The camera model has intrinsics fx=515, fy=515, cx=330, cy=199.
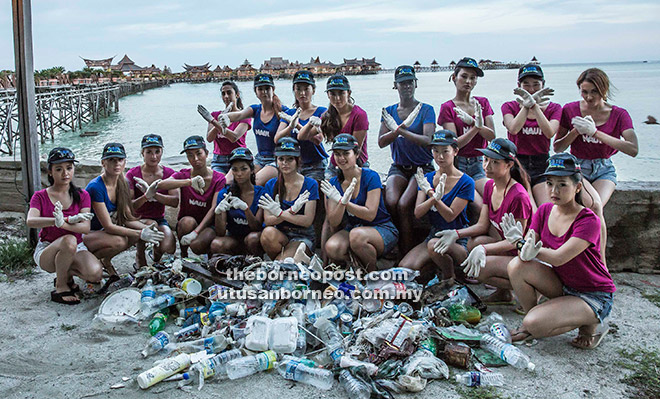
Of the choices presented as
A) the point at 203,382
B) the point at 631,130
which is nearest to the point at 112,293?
the point at 203,382

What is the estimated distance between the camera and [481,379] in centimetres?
335

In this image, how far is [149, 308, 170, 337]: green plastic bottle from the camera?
4062 millimetres

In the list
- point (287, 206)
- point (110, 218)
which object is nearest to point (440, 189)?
point (287, 206)

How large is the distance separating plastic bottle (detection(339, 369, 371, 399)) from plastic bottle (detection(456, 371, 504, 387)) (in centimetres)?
64

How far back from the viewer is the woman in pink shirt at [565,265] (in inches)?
143

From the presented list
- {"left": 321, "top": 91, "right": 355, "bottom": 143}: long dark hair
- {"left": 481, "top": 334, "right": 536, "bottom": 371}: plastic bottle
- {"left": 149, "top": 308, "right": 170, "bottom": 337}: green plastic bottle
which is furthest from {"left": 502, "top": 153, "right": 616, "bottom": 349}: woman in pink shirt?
{"left": 149, "top": 308, "right": 170, "bottom": 337}: green plastic bottle

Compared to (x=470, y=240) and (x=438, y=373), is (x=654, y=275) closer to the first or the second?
(x=470, y=240)

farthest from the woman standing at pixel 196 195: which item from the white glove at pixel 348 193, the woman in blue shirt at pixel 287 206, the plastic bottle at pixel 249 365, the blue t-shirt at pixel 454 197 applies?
the blue t-shirt at pixel 454 197

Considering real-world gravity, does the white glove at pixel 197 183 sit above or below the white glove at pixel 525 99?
below

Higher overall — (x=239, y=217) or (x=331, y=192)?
(x=331, y=192)

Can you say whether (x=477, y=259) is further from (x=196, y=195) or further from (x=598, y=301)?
(x=196, y=195)

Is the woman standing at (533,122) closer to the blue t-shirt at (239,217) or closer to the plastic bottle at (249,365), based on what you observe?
the blue t-shirt at (239,217)

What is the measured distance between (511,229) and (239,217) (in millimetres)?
2681

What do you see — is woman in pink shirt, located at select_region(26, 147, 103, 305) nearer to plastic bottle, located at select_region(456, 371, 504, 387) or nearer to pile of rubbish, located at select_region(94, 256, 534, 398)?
pile of rubbish, located at select_region(94, 256, 534, 398)
